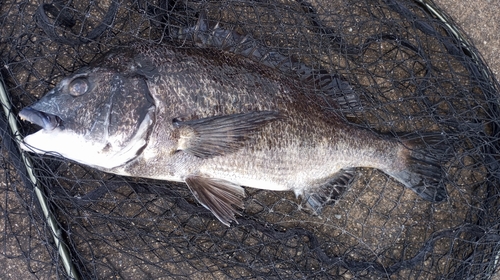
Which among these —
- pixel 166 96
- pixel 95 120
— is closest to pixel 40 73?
pixel 95 120

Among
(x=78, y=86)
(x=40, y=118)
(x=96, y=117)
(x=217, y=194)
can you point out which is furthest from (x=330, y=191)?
(x=40, y=118)

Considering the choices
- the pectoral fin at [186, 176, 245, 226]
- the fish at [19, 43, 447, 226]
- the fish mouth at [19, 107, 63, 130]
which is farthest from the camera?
the pectoral fin at [186, 176, 245, 226]

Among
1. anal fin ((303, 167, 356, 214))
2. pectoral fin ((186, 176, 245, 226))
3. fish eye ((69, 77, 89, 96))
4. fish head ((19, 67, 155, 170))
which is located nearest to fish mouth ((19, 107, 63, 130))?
fish head ((19, 67, 155, 170))

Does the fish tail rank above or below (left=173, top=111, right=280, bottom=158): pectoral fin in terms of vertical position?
above

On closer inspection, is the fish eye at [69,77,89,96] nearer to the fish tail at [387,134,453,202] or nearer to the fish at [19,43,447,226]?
the fish at [19,43,447,226]

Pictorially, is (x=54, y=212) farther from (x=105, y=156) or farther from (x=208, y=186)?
(x=208, y=186)

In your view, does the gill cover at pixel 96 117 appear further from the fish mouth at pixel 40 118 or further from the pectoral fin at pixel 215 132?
the pectoral fin at pixel 215 132

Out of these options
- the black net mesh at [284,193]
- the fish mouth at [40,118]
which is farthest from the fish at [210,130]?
the black net mesh at [284,193]

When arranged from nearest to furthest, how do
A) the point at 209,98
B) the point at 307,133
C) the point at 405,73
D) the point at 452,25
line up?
1. the point at 209,98
2. the point at 307,133
3. the point at 452,25
4. the point at 405,73
